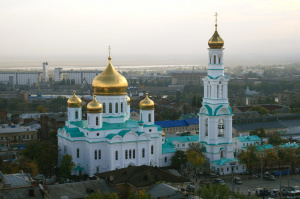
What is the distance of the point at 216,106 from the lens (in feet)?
107

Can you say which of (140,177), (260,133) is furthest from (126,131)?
(260,133)

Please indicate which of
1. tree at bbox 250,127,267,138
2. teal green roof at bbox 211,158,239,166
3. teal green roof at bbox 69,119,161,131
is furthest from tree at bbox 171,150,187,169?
tree at bbox 250,127,267,138

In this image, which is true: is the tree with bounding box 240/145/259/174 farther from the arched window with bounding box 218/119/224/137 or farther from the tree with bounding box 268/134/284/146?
the tree with bounding box 268/134/284/146

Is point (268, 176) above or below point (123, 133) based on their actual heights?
below

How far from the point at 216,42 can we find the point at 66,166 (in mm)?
12263

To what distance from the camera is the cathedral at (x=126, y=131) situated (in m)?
30.1

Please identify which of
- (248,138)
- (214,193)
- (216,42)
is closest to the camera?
(214,193)

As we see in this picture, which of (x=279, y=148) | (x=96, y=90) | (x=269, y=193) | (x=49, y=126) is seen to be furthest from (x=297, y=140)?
(x=49, y=126)

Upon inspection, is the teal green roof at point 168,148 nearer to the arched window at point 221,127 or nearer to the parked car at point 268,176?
the arched window at point 221,127

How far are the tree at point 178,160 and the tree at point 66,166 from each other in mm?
6699

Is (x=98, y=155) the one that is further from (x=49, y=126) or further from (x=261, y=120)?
(x=261, y=120)

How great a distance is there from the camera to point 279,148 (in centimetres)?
3234

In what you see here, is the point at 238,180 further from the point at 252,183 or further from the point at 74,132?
the point at 74,132

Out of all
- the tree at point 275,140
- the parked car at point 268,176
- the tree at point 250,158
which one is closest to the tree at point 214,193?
the parked car at point 268,176
